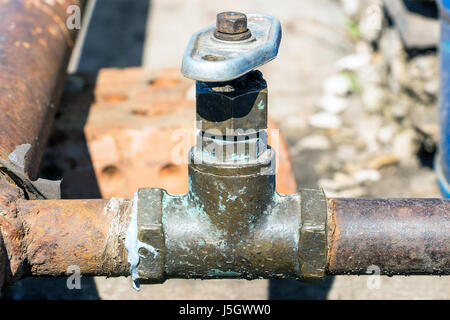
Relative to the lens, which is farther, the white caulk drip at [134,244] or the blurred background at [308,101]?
the blurred background at [308,101]

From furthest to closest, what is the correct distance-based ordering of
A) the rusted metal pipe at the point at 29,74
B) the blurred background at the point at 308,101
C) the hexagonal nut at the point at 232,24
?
the blurred background at the point at 308,101 < the rusted metal pipe at the point at 29,74 < the hexagonal nut at the point at 232,24

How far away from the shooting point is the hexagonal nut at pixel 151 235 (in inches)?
51.4

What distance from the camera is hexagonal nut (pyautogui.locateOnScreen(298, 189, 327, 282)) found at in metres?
1.30

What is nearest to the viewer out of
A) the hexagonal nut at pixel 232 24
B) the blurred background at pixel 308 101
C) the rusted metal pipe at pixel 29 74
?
the hexagonal nut at pixel 232 24

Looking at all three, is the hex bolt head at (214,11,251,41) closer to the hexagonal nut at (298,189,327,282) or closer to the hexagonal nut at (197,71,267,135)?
the hexagonal nut at (197,71,267,135)

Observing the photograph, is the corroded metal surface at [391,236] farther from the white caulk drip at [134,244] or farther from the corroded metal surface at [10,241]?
the corroded metal surface at [10,241]

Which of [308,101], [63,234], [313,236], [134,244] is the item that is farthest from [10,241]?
[308,101]

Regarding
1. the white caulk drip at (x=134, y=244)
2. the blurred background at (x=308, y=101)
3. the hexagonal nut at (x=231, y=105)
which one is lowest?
the blurred background at (x=308, y=101)

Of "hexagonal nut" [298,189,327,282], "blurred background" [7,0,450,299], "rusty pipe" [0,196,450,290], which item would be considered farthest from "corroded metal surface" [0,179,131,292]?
"blurred background" [7,0,450,299]

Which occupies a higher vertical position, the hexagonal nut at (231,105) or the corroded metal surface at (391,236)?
the hexagonal nut at (231,105)

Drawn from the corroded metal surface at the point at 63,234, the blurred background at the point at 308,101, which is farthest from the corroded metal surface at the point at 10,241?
the blurred background at the point at 308,101

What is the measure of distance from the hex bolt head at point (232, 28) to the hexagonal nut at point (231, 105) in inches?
3.3

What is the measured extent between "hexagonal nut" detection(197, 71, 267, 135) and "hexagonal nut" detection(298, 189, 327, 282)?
0.69ft

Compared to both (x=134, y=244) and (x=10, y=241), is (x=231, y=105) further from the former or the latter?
(x=10, y=241)
